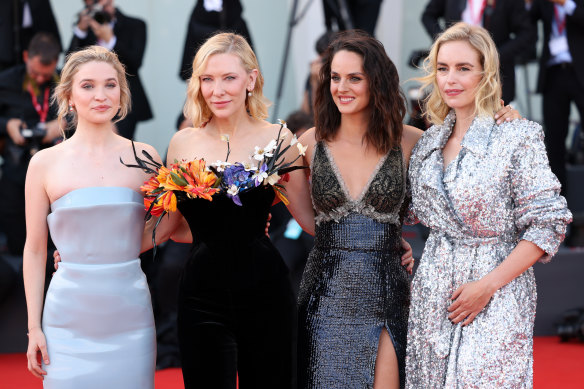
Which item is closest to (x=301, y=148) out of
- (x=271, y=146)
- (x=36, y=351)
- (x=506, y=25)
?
(x=271, y=146)

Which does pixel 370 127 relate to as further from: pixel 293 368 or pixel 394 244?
pixel 293 368

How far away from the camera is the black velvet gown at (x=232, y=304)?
9.43 ft

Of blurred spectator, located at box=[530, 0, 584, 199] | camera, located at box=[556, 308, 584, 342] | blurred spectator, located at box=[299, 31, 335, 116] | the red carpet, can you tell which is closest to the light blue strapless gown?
the red carpet

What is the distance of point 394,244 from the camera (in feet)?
10.2

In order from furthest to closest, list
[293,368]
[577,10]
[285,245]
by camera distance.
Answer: [577,10], [285,245], [293,368]

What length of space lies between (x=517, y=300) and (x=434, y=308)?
0.97 feet

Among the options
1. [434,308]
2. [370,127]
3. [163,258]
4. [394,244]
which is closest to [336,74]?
[370,127]

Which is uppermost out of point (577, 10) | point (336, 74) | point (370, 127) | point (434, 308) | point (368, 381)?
point (577, 10)

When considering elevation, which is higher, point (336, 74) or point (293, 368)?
point (336, 74)

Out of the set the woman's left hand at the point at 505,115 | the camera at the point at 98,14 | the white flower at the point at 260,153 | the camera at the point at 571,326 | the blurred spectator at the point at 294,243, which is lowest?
the camera at the point at 571,326

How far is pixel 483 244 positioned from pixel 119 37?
164 inches

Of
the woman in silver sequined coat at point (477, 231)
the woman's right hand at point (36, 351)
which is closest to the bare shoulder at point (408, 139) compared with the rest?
the woman in silver sequined coat at point (477, 231)

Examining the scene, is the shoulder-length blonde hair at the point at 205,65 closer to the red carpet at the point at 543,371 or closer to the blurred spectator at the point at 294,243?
the blurred spectator at the point at 294,243

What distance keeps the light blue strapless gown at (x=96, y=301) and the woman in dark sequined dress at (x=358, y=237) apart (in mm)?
669
